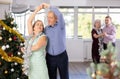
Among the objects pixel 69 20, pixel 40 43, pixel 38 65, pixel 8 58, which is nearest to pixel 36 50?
pixel 40 43

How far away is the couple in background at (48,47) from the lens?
3.16 m

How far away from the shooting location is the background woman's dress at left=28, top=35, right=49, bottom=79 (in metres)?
3.32

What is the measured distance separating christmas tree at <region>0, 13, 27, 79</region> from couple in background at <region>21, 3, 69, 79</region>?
100 cm

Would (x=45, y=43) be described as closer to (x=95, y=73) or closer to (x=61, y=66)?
(x=61, y=66)

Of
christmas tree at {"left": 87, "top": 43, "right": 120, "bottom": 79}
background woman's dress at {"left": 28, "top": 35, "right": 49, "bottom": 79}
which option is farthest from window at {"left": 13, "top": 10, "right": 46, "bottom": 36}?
christmas tree at {"left": 87, "top": 43, "right": 120, "bottom": 79}

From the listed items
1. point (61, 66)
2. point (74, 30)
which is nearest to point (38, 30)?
point (61, 66)

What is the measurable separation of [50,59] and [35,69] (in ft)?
1.00

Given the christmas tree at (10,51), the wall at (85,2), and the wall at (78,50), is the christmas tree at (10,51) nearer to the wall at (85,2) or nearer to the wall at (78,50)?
the wall at (85,2)

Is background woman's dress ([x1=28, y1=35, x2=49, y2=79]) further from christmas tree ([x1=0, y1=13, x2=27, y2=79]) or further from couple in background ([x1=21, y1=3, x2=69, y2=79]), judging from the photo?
christmas tree ([x1=0, y1=13, x2=27, y2=79])

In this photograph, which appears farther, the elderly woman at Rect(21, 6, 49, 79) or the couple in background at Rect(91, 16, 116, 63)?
the couple in background at Rect(91, 16, 116, 63)

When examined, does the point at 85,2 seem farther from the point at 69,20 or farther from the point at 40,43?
the point at 40,43

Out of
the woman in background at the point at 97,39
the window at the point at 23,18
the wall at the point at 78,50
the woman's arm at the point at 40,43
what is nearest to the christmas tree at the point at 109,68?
the woman's arm at the point at 40,43

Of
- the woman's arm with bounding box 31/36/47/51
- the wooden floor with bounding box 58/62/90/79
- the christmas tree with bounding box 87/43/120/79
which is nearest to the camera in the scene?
the christmas tree with bounding box 87/43/120/79

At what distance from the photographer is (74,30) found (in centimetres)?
1002
